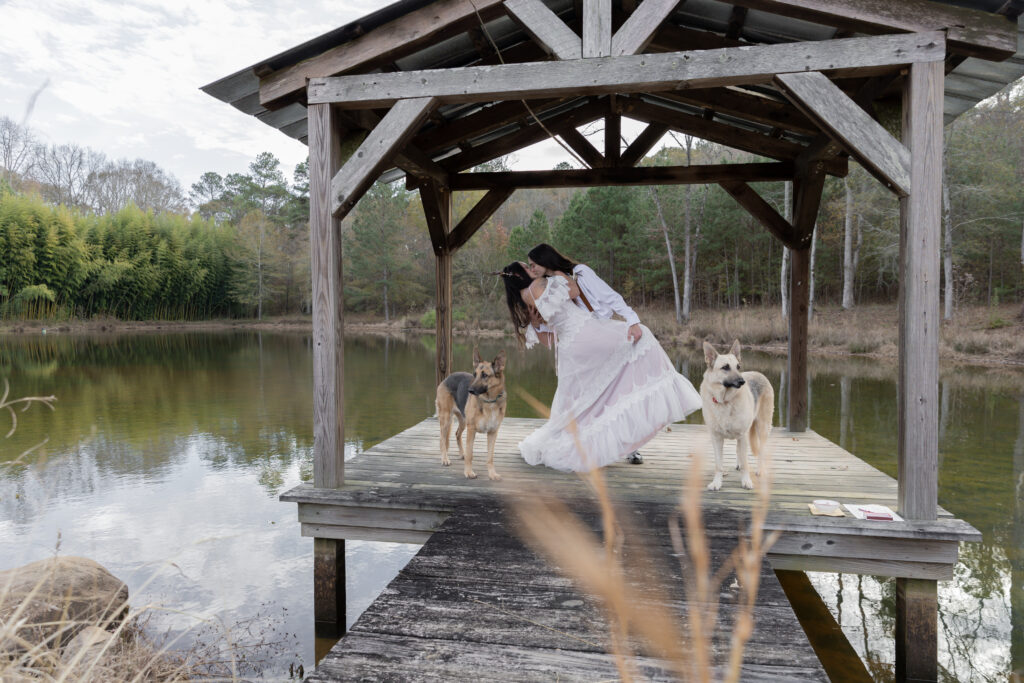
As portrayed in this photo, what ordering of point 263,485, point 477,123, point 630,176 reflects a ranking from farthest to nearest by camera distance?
point 263,485
point 630,176
point 477,123

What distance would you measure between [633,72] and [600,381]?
2.13m

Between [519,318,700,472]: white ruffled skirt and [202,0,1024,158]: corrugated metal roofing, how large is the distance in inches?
86.2

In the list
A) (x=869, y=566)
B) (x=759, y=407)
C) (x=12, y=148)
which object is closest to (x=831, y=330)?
(x=759, y=407)

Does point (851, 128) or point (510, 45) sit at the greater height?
point (510, 45)

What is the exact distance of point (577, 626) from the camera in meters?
2.45

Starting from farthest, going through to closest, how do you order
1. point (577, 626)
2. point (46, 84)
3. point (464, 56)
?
point (464, 56), point (577, 626), point (46, 84)

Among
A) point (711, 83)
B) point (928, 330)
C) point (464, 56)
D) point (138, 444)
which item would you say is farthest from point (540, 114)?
point (138, 444)

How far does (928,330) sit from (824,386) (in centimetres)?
1030

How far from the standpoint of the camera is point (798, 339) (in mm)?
6406

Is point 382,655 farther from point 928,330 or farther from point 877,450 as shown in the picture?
point 877,450

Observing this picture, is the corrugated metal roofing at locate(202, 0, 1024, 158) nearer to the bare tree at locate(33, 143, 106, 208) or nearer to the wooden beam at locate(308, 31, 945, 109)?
the wooden beam at locate(308, 31, 945, 109)

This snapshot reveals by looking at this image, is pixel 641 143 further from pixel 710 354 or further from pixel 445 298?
pixel 710 354

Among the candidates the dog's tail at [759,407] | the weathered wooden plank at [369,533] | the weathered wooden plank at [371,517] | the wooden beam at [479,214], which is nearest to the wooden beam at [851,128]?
the dog's tail at [759,407]

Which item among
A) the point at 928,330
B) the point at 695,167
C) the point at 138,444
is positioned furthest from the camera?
the point at 138,444
